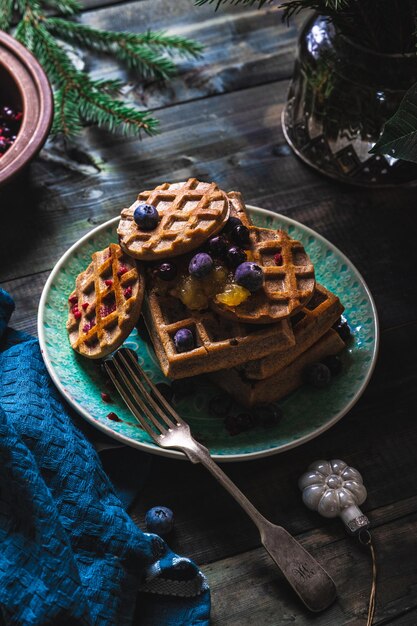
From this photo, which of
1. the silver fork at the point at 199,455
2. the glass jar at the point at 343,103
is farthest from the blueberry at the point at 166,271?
the glass jar at the point at 343,103

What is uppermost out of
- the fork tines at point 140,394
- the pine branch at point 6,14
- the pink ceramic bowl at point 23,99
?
the pine branch at point 6,14

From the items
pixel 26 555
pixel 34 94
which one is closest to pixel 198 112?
pixel 34 94

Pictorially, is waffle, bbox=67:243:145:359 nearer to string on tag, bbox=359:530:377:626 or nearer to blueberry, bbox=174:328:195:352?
blueberry, bbox=174:328:195:352

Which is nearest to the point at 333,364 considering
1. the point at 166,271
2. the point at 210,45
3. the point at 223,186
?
the point at 166,271

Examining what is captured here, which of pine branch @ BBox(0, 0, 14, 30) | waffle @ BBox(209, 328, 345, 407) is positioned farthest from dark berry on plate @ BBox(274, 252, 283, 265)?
pine branch @ BBox(0, 0, 14, 30)

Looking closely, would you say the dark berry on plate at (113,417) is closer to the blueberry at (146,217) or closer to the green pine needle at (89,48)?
the blueberry at (146,217)
